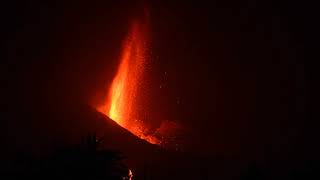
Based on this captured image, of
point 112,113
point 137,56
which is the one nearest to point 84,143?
point 112,113

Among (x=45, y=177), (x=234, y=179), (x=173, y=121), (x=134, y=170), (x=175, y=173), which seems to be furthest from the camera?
(x=173, y=121)

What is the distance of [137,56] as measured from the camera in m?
52.7

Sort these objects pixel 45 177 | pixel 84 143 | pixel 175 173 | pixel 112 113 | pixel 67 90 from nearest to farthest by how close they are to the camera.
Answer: pixel 45 177 → pixel 84 143 → pixel 175 173 → pixel 67 90 → pixel 112 113

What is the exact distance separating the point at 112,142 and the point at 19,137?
6.58 m

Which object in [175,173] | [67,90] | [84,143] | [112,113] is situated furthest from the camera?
[112,113]

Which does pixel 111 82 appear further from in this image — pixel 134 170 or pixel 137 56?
pixel 134 170

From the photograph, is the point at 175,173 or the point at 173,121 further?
the point at 173,121

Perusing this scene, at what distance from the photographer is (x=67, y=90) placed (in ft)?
150

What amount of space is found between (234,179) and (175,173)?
5.53m

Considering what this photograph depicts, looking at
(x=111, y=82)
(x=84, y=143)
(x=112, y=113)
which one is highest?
(x=111, y=82)

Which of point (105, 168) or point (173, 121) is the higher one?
point (173, 121)

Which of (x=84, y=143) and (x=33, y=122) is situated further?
(x=33, y=122)

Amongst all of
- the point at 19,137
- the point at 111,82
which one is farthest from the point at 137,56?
the point at 19,137

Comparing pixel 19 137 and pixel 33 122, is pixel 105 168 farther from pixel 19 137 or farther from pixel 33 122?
pixel 33 122
